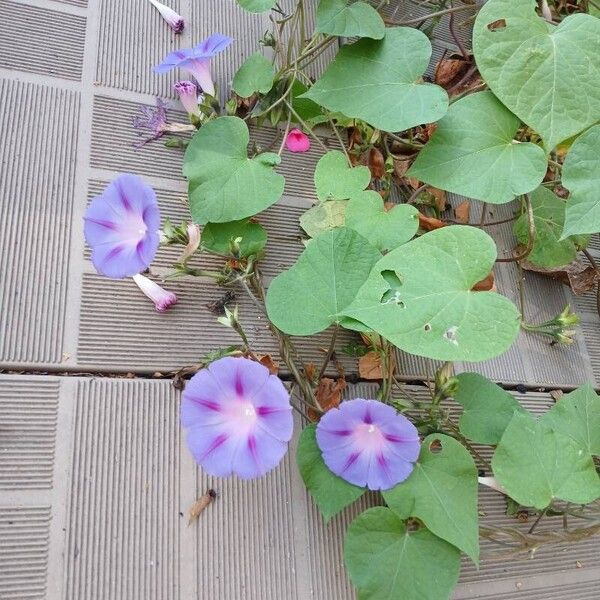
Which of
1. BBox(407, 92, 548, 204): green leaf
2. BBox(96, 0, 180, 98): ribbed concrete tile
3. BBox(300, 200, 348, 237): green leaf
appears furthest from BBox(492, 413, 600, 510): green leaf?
BBox(96, 0, 180, 98): ribbed concrete tile

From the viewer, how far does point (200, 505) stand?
1020 mm

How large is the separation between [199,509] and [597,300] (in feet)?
3.68

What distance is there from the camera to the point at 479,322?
91 centimetres

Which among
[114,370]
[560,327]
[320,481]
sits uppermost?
[560,327]

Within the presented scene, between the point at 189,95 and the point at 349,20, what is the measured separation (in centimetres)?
Result: 39

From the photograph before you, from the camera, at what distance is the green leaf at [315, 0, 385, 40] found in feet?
3.82

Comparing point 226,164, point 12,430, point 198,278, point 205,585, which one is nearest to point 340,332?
point 198,278

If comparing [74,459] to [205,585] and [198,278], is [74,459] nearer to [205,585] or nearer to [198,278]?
[205,585]

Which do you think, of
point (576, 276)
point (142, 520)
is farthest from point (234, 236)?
point (576, 276)

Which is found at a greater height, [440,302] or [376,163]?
[376,163]

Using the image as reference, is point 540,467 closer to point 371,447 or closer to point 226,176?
point 371,447

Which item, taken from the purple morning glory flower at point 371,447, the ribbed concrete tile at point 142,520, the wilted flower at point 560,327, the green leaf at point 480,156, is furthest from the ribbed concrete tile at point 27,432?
the wilted flower at point 560,327

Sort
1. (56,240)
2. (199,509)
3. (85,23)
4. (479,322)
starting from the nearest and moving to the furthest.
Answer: (479,322) → (199,509) → (56,240) → (85,23)

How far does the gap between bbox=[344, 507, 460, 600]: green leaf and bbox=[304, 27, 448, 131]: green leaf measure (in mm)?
750
